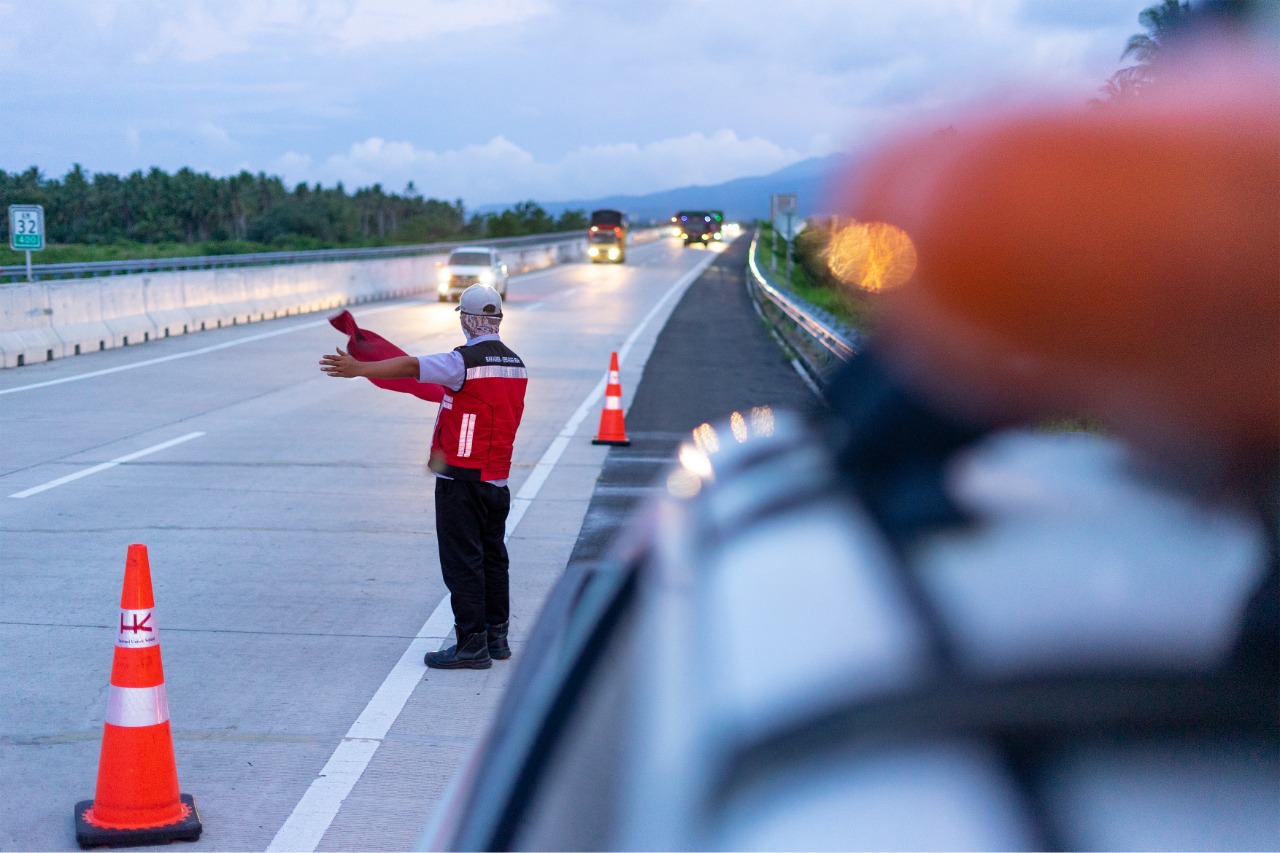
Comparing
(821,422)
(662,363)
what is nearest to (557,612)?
(821,422)

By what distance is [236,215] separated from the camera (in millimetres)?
128125

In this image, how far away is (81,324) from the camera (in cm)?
2270

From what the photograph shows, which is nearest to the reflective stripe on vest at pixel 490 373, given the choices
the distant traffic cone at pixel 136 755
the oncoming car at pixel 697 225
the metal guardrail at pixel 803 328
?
the distant traffic cone at pixel 136 755

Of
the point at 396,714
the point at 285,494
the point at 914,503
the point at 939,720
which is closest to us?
the point at 939,720

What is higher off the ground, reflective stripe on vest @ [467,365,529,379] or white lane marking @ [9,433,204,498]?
reflective stripe on vest @ [467,365,529,379]

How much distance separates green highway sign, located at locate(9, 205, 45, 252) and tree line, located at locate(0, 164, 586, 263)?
142 cm

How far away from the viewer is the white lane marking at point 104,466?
10859 millimetres

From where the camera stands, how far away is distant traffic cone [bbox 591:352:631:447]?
46.2 feet

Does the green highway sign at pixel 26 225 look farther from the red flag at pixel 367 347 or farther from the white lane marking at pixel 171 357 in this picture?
the red flag at pixel 367 347

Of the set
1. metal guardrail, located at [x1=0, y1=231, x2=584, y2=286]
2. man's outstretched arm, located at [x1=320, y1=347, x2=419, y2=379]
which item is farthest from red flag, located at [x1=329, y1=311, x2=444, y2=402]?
metal guardrail, located at [x1=0, y1=231, x2=584, y2=286]

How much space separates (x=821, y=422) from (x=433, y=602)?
665cm

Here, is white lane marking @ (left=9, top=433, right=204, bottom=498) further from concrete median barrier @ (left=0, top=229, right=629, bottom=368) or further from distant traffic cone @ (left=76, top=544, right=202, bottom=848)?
concrete median barrier @ (left=0, top=229, right=629, bottom=368)

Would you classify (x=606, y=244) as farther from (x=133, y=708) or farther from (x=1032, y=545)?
(x=1032, y=545)

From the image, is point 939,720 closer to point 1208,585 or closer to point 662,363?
point 1208,585
